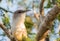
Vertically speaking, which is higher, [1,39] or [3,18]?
[3,18]

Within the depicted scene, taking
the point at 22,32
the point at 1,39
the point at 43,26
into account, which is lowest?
the point at 1,39

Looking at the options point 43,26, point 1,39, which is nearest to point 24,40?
point 43,26

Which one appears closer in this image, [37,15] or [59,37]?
[59,37]

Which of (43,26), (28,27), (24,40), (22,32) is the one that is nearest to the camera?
(43,26)

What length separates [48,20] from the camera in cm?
195

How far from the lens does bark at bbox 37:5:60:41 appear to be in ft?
6.18

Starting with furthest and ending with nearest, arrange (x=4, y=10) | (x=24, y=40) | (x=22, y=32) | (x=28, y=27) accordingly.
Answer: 1. (x=28, y=27)
2. (x=4, y=10)
3. (x=22, y=32)
4. (x=24, y=40)

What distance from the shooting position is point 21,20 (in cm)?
246

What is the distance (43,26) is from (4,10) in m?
0.80

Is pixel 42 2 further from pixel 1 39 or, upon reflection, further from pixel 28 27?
pixel 1 39

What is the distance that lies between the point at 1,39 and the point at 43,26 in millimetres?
875

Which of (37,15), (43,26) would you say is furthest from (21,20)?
(37,15)

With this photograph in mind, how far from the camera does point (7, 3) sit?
311 centimetres

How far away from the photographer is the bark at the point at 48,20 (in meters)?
1.88
